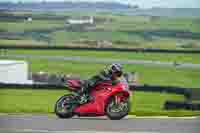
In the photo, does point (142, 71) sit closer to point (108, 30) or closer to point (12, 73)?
point (108, 30)

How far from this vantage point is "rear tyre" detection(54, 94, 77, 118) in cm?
609

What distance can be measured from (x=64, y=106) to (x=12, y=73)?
63 centimetres

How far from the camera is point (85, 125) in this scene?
588cm

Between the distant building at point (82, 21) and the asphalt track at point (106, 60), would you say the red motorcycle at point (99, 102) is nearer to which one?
the asphalt track at point (106, 60)

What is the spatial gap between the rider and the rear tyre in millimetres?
150

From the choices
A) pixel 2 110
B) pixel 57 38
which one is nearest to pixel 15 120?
pixel 2 110

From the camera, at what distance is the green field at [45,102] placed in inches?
235

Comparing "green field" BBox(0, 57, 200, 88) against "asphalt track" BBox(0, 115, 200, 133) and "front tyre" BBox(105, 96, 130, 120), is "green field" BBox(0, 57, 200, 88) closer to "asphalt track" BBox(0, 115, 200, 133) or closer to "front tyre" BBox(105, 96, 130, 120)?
"front tyre" BBox(105, 96, 130, 120)

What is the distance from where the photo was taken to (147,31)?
617 cm

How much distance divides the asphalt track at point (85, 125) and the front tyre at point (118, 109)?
2.8 inches

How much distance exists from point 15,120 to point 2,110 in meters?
0.18

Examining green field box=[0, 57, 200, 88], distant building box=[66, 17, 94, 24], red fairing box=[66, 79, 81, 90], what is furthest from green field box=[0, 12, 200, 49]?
red fairing box=[66, 79, 81, 90]

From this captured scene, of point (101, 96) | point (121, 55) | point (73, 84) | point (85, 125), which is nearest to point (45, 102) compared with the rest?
point (73, 84)

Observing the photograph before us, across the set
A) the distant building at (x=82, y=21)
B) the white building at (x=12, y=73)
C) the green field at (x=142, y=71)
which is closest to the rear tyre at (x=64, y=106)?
the green field at (x=142, y=71)
